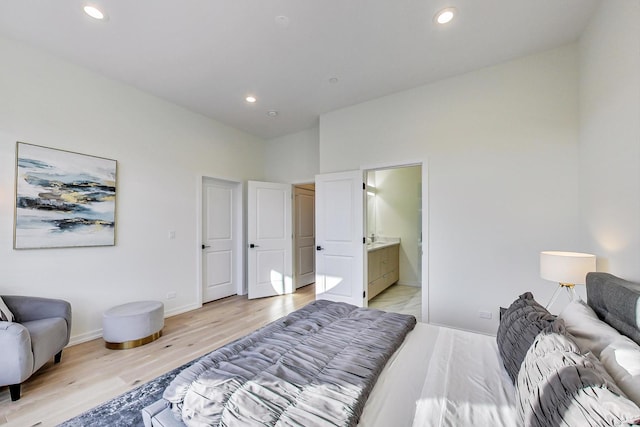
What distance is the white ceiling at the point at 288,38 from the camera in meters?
2.00

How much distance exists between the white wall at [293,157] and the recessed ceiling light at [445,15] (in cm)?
260

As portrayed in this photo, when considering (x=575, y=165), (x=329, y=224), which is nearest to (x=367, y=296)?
(x=329, y=224)

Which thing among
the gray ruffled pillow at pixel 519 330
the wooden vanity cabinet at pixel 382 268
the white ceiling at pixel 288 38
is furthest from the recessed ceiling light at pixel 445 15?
the wooden vanity cabinet at pixel 382 268

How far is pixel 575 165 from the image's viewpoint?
240 centimetres

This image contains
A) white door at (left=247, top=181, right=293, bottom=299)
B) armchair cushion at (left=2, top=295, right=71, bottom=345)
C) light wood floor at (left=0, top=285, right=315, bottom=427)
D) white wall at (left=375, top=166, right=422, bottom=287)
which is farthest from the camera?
white wall at (left=375, top=166, right=422, bottom=287)

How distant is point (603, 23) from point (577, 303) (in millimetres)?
2134

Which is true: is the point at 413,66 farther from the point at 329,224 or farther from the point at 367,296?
the point at 367,296

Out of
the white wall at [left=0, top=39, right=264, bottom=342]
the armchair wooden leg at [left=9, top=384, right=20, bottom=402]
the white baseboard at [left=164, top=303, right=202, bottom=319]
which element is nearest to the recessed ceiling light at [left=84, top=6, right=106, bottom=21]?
the white wall at [left=0, top=39, right=264, bottom=342]

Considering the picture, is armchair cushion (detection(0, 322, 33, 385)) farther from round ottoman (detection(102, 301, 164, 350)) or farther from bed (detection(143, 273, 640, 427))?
bed (detection(143, 273, 640, 427))

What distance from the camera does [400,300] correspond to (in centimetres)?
413

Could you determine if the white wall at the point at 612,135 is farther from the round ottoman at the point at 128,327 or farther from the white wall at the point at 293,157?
the round ottoman at the point at 128,327

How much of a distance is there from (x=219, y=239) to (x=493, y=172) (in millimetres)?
3983

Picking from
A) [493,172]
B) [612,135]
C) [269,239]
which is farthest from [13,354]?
[612,135]

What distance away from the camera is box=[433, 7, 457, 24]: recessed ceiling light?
2.01 meters
